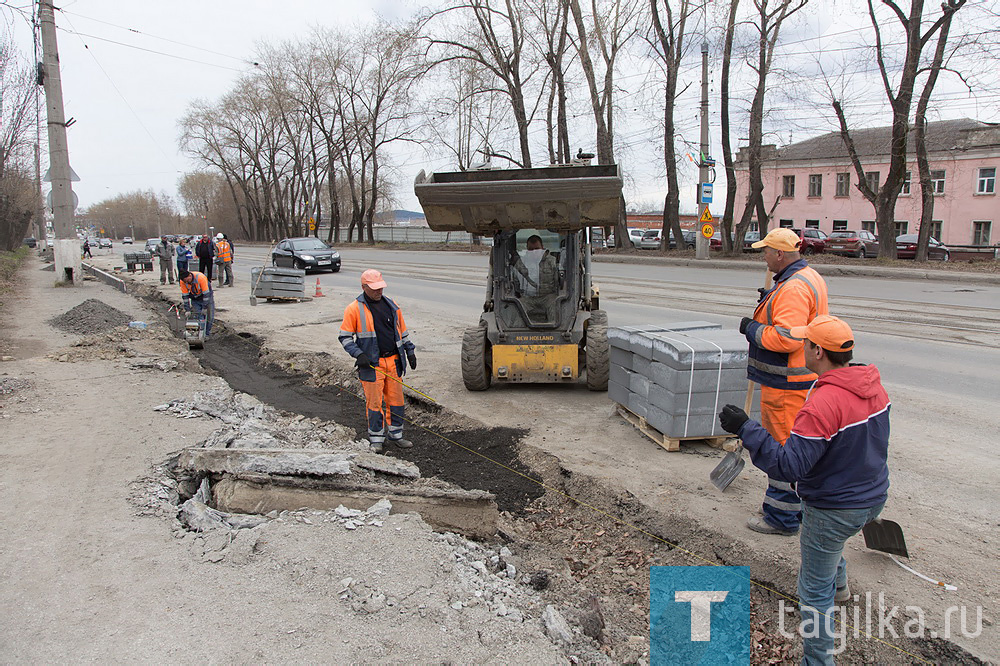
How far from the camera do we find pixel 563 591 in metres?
3.79

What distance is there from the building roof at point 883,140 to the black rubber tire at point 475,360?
3201 centimetres

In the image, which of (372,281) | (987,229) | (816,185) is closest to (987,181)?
(987,229)

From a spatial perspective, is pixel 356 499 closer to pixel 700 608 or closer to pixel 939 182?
pixel 700 608

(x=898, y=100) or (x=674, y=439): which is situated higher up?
(x=898, y=100)

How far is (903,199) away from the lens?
149 feet

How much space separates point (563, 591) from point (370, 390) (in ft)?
9.68

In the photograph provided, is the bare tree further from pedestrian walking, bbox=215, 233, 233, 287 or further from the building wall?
pedestrian walking, bbox=215, 233, 233, 287

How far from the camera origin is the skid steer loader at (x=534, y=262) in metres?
6.66

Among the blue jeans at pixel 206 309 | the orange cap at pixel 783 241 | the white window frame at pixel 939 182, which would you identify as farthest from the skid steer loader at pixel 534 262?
the white window frame at pixel 939 182

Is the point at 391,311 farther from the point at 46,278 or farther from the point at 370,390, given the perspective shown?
the point at 46,278

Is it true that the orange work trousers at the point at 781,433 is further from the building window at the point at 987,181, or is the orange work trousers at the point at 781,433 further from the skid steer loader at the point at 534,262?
the building window at the point at 987,181

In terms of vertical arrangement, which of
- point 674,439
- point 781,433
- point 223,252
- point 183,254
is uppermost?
point 183,254

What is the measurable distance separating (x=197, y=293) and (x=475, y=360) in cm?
716

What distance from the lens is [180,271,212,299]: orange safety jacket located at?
12.0 m
